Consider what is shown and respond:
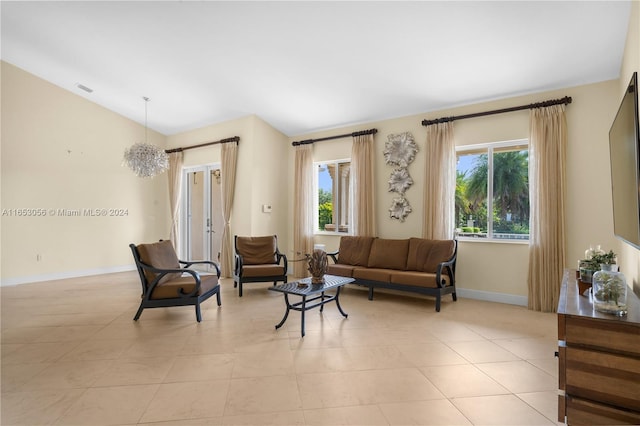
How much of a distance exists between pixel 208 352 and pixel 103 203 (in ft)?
18.6

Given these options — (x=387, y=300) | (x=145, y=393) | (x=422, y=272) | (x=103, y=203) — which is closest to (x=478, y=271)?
(x=422, y=272)

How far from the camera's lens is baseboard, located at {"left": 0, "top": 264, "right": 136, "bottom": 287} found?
571 cm

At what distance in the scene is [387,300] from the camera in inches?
190

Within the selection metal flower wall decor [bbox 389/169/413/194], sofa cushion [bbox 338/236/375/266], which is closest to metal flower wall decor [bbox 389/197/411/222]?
metal flower wall decor [bbox 389/169/413/194]

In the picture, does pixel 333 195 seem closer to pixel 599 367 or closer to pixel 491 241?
pixel 491 241

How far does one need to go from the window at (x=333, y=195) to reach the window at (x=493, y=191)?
6.91 ft

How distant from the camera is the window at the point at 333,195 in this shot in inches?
252

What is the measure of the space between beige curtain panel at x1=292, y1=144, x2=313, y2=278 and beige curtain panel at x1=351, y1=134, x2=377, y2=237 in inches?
41.5

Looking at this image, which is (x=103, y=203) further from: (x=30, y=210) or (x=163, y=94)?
(x=163, y=94)

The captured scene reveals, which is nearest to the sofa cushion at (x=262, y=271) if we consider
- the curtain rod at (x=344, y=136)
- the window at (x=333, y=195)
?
the window at (x=333, y=195)

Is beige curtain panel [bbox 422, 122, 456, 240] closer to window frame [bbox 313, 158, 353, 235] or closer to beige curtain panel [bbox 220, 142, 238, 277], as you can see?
window frame [bbox 313, 158, 353, 235]

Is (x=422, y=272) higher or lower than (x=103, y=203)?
lower

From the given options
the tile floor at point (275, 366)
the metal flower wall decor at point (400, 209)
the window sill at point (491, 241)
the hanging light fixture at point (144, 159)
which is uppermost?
the hanging light fixture at point (144, 159)

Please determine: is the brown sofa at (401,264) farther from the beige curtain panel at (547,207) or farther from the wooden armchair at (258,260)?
the beige curtain panel at (547,207)
